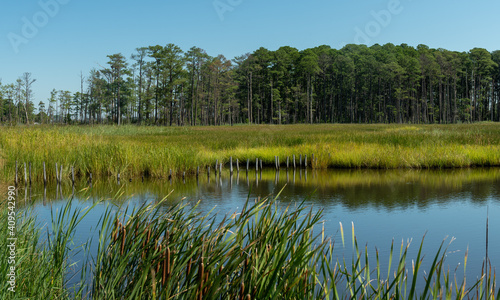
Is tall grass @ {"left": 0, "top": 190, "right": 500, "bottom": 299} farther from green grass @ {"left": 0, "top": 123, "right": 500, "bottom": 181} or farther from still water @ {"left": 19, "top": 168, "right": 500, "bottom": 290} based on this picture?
green grass @ {"left": 0, "top": 123, "right": 500, "bottom": 181}

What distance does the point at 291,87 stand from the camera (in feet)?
279

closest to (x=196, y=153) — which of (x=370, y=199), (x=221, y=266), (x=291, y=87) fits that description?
(x=370, y=199)

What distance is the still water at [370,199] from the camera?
28.0ft

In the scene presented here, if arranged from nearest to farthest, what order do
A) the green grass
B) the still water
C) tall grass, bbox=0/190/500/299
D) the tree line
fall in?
tall grass, bbox=0/190/500/299, the still water, the green grass, the tree line

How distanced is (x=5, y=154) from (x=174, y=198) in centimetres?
607

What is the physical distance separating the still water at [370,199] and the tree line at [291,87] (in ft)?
167

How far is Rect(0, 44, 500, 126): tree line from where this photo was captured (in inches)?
2827

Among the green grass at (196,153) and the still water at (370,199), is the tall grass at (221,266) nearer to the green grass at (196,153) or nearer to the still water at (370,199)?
the still water at (370,199)

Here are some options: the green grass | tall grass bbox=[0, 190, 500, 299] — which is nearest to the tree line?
the green grass

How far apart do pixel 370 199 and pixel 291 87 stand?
239 ft

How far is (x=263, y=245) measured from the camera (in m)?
3.30

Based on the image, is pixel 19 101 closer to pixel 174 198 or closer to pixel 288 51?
pixel 288 51

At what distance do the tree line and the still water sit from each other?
50864mm

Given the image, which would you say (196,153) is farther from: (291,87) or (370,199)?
(291,87)
